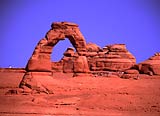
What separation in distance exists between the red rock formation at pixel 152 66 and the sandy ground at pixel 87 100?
738 cm

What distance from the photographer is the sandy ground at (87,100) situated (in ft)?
82.4

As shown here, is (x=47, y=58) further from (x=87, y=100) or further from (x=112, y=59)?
(x=112, y=59)

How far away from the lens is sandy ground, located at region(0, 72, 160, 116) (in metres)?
25.1

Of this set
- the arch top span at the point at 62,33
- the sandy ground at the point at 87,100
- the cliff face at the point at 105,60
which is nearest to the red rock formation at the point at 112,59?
the cliff face at the point at 105,60

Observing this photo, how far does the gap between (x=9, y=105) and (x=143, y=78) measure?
53.0ft

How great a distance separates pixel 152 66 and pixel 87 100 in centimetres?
1579

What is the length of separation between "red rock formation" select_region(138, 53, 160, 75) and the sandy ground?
738cm

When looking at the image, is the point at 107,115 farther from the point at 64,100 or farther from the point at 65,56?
the point at 65,56

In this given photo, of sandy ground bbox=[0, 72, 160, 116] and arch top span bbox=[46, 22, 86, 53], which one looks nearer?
sandy ground bbox=[0, 72, 160, 116]

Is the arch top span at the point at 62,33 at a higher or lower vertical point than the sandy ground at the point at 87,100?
higher

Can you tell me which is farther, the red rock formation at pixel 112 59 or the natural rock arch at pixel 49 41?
the red rock formation at pixel 112 59

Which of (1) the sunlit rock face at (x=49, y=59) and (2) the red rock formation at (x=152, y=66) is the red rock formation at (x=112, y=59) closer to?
(2) the red rock formation at (x=152, y=66)

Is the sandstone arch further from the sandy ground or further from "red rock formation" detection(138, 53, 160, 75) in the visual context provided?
"red rock formation" detection(138, 53, 160, 75)

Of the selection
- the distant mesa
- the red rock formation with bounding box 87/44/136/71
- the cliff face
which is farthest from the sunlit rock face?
the red rock formation with bounding box 87/44/136/71
